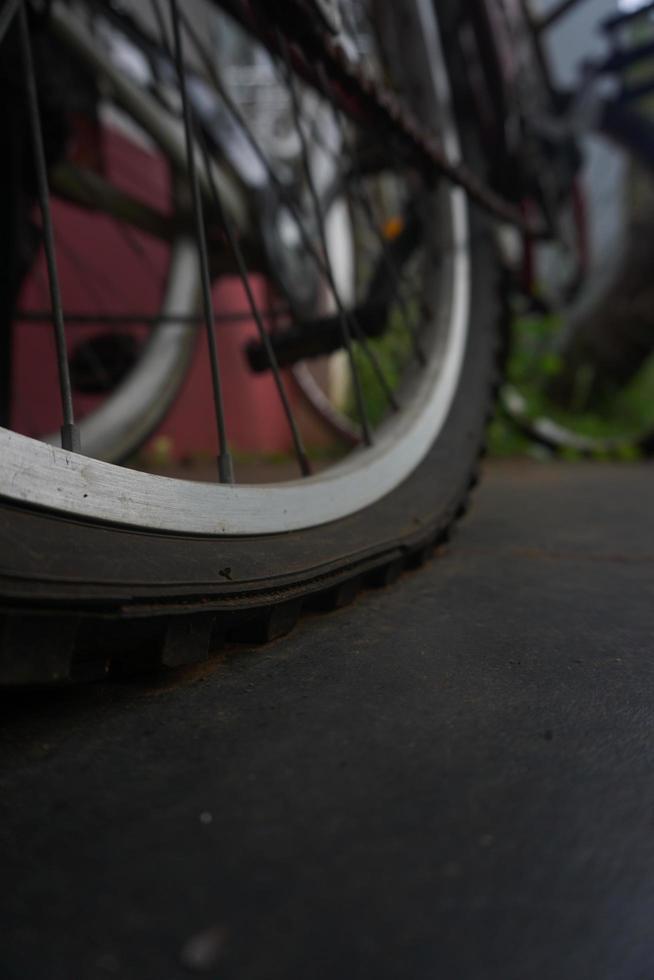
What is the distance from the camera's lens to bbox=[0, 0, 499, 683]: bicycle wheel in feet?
1.26

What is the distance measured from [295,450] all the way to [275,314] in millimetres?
433

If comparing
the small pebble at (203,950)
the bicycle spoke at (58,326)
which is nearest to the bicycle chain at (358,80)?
the bicycle spoke at (58,326)

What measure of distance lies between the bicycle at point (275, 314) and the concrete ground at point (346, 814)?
0.18 ft

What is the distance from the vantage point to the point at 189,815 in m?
0.33

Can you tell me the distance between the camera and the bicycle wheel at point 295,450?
0.39m

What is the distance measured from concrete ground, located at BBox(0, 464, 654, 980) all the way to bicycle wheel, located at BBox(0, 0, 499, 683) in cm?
5

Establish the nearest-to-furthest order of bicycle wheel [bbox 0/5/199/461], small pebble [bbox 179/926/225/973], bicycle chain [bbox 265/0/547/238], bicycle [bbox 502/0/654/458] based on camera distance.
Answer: small pebble [bbox 179/926/225/973]
bicycle chain [bbox 265/0/547/238]
bicycle wheel [bbox 0/5/199/461]
bicycle [bbox 502/0/654/458]

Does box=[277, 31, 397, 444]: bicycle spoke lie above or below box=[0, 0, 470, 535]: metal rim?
above

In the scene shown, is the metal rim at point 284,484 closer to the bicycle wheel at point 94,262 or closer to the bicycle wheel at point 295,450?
the bicycle wheel at point 295,450

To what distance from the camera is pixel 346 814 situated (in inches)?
12.9

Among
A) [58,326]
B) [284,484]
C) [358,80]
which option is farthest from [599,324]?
[58,326]

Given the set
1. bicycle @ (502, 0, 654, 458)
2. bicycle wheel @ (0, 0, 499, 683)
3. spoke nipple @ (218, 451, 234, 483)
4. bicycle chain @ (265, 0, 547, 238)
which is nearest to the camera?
bicycle wheel @ (0, 0, 499, 683)

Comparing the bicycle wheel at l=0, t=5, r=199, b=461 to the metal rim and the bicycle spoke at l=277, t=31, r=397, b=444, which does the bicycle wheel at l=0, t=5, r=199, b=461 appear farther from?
the metal rim

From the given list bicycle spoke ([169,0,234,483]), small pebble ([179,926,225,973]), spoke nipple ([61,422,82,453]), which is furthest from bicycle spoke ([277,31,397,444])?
small pebble ([179,926,225,973])
